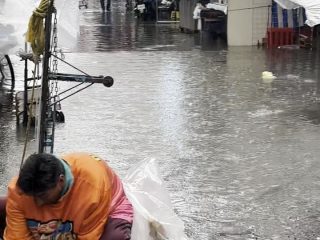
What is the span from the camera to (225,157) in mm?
7543

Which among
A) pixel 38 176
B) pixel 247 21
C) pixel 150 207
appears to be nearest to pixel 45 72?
pixel 150 207

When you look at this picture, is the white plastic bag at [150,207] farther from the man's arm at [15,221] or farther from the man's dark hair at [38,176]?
the man's dark hair at [38,176]

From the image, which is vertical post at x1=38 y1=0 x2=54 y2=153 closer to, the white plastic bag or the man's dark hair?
the white plastic bag

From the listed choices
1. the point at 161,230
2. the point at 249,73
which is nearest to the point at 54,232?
the point at 161,230

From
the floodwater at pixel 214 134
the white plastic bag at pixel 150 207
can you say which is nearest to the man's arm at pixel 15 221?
the white plastic bag at pixel 150 207

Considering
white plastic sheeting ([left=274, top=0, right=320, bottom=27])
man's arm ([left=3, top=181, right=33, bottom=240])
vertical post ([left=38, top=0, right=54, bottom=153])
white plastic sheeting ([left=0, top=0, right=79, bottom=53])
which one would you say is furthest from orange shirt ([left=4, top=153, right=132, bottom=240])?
white plastic sheeting ([left=274, top=0, right=320, bottom=27])

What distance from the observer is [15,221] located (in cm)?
348

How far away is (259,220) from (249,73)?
805cm

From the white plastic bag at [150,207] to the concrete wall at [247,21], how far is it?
561 inches

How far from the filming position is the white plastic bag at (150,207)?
3.78m

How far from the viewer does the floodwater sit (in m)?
5.92

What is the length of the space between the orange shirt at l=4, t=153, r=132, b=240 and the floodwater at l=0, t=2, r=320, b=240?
207 cm

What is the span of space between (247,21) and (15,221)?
50.4ft

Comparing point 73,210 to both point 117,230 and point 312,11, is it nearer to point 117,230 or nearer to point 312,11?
point 117,230
